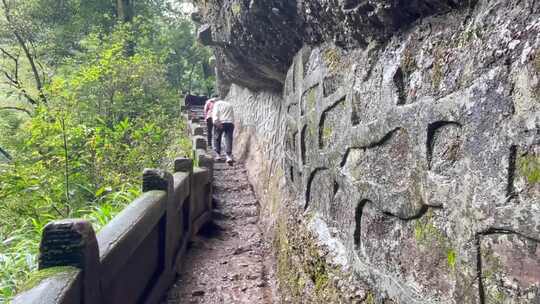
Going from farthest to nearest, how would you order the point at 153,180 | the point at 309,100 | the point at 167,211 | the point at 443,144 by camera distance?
1. the point at 309,100
2. the point at 167,211
3. the point at 153,180
4. the point at 443,144

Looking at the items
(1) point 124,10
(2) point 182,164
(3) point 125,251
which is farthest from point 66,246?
(1) point 124,10

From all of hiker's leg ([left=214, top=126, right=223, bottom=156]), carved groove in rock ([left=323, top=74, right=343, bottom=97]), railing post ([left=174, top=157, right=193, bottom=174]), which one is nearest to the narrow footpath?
railing post ([left=174, top=157, right=193, bottom=174])

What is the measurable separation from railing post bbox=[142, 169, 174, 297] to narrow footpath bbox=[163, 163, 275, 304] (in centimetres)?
20

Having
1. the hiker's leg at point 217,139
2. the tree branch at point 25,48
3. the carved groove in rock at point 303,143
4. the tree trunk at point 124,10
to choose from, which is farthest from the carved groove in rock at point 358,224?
the tree trunk at point 124,10

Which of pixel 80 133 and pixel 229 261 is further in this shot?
pixel 80 133

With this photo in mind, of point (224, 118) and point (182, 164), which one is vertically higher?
point (224, 118)

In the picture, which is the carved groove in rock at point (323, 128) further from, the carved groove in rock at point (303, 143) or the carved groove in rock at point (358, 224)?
the carved groove in rock at point (358, 224)

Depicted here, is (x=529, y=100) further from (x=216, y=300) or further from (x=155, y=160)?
(x=155, y=160)

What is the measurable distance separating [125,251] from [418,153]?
1.64 meters

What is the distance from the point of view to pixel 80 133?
19.7 ft

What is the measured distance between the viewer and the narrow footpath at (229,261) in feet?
12.7

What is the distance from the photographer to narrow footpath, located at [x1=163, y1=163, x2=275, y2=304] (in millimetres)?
3875

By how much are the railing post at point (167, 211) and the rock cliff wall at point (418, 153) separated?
1.11 m

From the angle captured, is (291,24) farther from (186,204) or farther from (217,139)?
(217,139)
